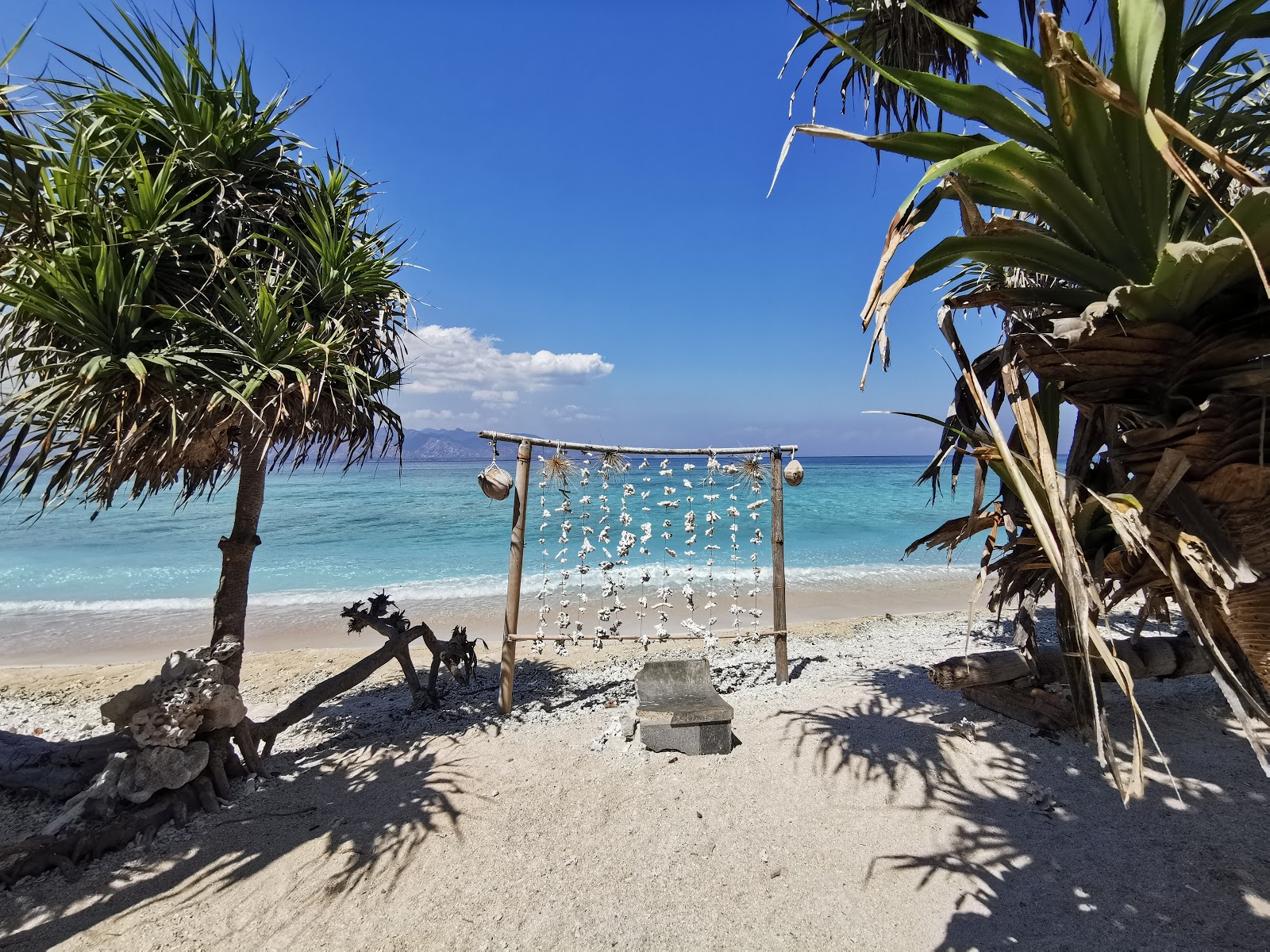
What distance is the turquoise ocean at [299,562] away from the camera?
1032cm

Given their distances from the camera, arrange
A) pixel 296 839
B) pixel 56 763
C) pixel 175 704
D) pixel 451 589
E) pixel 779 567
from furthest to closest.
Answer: pixel 451 589 → pixel 779 567 → pixel 56 763 → pixel 175 704 → pixel 296 839

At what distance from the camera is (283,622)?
1012 centimetres

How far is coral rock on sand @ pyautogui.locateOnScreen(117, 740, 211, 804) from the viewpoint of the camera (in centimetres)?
355

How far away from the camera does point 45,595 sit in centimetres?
1202

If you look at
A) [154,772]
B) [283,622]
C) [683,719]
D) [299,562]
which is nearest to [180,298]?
[154,772]

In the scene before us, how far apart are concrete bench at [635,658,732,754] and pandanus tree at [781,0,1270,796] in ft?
10.7

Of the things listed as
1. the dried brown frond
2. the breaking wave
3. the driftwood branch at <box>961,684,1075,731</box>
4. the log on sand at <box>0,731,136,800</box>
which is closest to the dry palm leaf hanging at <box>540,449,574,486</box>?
the dried brown frond

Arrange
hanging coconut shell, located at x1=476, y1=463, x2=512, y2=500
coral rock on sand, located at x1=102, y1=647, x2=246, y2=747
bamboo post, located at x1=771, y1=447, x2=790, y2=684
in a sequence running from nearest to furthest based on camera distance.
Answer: coral rock on sand, located at x1=102, y1=647, x2=246, y2=747 → hanging coconut shell, located at x1=476, y1=463, x2=512, y2=500 → bamboo post, located at x1=771, y1=447, x2=790, y2=684

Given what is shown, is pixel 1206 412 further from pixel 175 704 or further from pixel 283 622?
pixel 283 622

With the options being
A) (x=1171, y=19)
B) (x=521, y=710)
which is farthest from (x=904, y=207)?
(x=521, y=710)

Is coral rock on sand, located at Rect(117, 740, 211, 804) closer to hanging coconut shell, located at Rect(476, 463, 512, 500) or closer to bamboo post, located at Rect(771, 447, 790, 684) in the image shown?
hanging coconut shell, located at Rect(476, 463, 512, 500)

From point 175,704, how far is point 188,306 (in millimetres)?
2416

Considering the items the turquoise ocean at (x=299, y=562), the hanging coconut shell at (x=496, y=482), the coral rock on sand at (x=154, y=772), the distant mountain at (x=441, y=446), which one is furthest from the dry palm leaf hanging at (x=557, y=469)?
the distant mountain at (x=441, y=446)

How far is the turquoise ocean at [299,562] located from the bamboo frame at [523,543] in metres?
1.54
